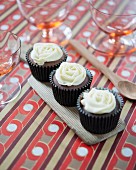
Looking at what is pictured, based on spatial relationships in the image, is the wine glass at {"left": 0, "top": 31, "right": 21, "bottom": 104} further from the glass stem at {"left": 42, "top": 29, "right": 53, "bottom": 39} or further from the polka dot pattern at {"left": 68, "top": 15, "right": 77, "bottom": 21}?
the polka dot pattern at {"left": 68, "top": 15, "right": 77, "bottom": 21}

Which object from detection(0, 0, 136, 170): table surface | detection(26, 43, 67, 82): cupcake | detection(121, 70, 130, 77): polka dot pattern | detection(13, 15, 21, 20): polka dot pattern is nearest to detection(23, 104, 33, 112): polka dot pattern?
detection(0, 0, 136, 170): table surface

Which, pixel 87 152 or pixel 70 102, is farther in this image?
pixel 70 102

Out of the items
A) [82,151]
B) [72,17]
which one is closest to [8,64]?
[82,151]

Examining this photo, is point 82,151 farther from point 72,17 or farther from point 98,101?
point 72,17

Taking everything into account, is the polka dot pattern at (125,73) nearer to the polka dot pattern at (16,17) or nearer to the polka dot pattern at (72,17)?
the polka dot pattern at (72,17)

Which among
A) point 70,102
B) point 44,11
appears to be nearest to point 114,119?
point 70,102

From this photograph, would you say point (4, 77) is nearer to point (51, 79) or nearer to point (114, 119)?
point (51, 79)
